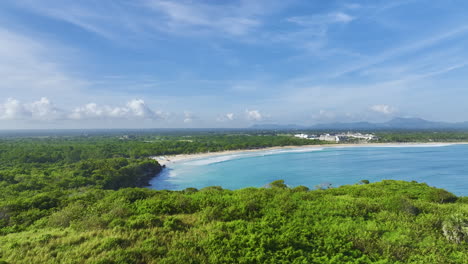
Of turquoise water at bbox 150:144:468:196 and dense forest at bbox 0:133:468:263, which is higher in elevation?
dense forest at bbox 0:133:468:263

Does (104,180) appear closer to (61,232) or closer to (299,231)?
(61,232)

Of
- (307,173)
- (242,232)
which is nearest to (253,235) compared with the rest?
(242,232)

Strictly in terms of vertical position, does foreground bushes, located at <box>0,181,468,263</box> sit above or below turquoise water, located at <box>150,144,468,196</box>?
above

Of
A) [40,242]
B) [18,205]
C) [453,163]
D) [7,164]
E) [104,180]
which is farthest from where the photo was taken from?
[453,163]

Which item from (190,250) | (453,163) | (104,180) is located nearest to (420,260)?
(190,250)

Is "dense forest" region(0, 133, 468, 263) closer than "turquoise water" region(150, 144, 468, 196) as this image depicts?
Yes

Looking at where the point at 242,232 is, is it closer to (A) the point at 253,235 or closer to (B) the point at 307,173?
(A) the point at 253,235

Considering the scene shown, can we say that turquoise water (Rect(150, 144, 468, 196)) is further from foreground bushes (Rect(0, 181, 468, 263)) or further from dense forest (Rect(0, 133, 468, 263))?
foreground bushes (Rect(0, 181, 468, 263))

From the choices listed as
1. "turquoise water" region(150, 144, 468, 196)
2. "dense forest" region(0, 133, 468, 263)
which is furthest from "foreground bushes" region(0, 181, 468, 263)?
"turquoise water" region(150, 144, 468, 196)

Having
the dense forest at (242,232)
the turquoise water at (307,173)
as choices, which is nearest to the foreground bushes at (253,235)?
the dense forest at (242,232)
